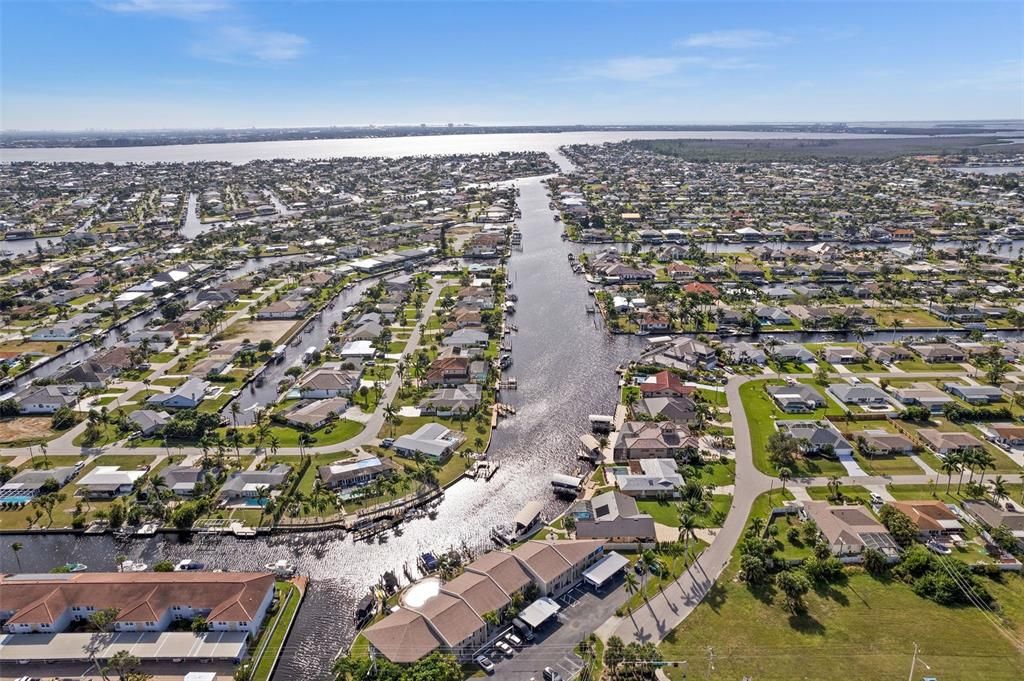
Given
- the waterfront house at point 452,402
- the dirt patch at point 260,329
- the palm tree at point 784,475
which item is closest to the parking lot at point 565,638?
the palm tree at point 784,475

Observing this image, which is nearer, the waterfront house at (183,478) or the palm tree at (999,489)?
the palm tree at (999,489)

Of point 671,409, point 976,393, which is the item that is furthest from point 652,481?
point 976,393

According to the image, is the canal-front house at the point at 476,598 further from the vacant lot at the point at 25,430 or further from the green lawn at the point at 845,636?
the vacant lot at the point at 25,430

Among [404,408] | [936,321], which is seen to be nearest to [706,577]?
[404,408]

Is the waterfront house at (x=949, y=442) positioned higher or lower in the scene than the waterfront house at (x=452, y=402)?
lower

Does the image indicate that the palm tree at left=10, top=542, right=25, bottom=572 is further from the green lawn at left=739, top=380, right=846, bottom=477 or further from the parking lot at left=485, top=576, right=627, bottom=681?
the green lawn at left=739, top=380, right=846, bottom=477

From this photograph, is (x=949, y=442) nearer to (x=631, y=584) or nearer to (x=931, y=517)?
(x=931, y=517)

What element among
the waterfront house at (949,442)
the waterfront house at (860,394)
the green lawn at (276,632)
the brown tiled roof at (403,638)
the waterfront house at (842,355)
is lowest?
the green lawn at (276,632)
